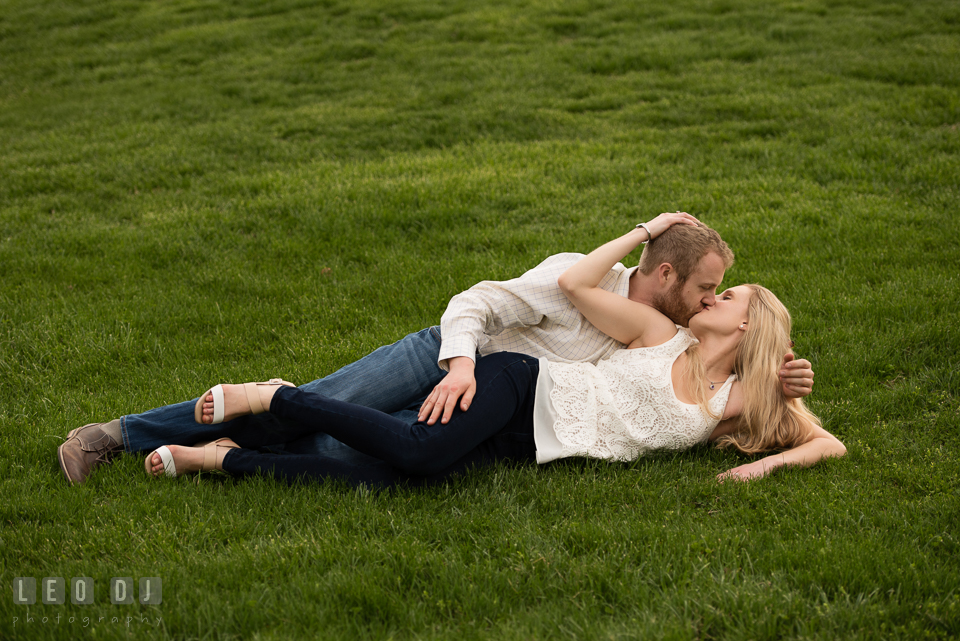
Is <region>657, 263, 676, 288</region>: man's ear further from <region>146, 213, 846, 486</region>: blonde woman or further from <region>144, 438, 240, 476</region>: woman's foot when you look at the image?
<region>144, 438, 240, 476</region>: woman's foot

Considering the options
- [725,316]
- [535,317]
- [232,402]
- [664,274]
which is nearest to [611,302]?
[664,274]

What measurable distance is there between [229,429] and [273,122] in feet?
28.6

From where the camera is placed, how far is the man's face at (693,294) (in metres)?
4.62

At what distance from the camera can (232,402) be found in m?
4.23

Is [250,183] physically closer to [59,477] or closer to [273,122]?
[273,122]

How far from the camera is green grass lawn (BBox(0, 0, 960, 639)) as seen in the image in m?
3.33

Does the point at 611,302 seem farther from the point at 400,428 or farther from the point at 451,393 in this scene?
the point at 400,428

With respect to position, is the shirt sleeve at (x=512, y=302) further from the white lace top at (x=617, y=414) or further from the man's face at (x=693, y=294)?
the man's face at (x=693, y=294)

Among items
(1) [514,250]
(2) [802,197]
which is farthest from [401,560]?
(2) [802,197]

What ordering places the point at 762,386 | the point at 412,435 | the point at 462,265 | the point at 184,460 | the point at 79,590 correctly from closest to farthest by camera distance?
1. the point at 79,590
2. the point at 412,435
3. the point at 184,460
4. the point at 762,386
5. the point at 462,265

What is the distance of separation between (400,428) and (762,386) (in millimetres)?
2304

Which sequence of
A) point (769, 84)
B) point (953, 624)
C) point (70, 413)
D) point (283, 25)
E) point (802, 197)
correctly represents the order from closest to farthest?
1. point (953, 624)
2. point (70, 413)
3. point (802, 197)
4. point (769, 84)
5. point (283, 25)

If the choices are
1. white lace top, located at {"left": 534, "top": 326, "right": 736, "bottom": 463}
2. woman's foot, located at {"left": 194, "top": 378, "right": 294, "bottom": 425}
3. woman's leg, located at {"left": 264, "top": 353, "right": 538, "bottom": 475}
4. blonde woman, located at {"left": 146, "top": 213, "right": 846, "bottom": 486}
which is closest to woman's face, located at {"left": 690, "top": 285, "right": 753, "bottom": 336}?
blonde woman, located at {"left": 146, "top": 213, "right": 846, "bottom": 486}

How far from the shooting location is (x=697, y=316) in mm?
4770
